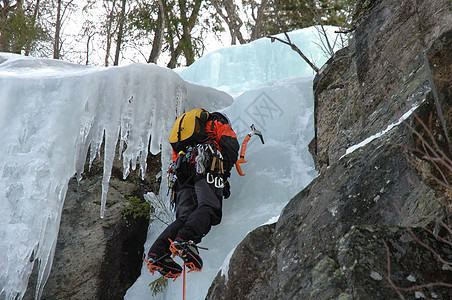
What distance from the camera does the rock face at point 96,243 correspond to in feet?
16.1

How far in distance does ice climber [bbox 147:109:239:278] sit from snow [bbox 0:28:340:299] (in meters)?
0.67

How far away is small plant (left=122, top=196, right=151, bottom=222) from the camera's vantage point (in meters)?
5.27

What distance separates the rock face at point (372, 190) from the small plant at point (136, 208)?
2.29 meters

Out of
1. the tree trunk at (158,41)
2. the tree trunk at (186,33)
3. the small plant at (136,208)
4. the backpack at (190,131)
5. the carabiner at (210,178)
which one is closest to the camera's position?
the carabiner at (210,178)

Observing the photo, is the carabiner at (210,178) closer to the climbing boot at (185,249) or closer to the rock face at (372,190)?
the climbing boot at (185,249)

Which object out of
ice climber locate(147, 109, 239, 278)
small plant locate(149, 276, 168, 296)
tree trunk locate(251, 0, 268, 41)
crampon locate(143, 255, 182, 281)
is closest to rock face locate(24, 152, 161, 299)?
small plant locate(149, 276, 168, 296)

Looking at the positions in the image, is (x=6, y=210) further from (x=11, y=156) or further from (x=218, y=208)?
(x=218, y=208)

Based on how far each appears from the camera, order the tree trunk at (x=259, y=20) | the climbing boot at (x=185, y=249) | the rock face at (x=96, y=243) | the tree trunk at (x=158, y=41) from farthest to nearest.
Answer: the tree trunk at (x=259, y=20)
the tree trunk at (x=158, y=41)
the rock face at (x=96, y=243)
the climbing boot at (x=185, y=249)

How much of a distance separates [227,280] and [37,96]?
12.1 feet

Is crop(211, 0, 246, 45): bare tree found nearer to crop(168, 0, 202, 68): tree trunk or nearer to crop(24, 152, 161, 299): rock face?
crop(168, 0, 202, 68): tree trunk

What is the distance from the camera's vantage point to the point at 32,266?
4.68m

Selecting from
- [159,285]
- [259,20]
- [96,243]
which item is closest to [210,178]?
[159,285]

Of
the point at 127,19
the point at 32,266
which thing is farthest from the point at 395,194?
the point at 127,19

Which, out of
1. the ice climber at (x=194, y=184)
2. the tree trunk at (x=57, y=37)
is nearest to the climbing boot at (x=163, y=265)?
the ice climber at (x=194, y=184)
